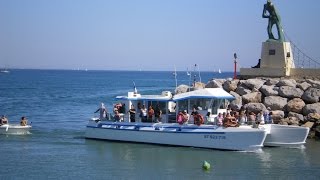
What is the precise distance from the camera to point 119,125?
30.8 meters

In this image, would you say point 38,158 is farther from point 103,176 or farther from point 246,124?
point 246,124

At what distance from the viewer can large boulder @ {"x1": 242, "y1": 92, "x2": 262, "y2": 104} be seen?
36.3 metres

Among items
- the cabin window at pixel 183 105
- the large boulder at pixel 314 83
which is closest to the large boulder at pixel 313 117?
the large boulder at pixel 314 83

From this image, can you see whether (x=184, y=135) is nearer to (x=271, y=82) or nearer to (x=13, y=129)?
(x=13, y=129)

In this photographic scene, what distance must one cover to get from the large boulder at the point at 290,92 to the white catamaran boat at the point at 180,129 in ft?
24.6

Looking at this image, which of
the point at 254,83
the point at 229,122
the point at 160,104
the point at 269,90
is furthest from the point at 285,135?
the point at 254,83

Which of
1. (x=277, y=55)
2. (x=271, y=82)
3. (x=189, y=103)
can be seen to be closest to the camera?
(x=189, y=103)

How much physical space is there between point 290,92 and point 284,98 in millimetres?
649

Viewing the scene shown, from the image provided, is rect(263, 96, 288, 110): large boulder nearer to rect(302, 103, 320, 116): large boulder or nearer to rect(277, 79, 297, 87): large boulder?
rect(302, 103, 320, 116): large boulder

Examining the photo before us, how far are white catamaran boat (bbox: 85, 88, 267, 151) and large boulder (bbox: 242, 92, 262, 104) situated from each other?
670 centimetres

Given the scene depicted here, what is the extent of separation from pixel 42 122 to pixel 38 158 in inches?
664

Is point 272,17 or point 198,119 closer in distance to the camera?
point 198,119

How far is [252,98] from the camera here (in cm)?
3631

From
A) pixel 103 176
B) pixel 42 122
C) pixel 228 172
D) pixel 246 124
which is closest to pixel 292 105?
pixel 246 124
